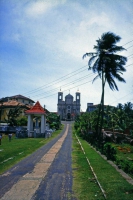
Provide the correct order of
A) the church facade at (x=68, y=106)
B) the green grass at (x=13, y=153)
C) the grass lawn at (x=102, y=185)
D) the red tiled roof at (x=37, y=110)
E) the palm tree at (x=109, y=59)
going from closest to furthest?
1. the grass lawn at (x=102, y=185)
2. the green grass at (x=13, y=153)
3. the palm tree at (x=109, y=59)
4. the red tiled roof at (x=37, y=110)
5. the church facade at (x=68, y=106)

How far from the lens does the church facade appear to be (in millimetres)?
112750

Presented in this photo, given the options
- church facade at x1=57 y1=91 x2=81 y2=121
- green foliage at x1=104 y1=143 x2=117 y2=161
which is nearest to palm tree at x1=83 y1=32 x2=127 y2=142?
green foliage at x1=104 y1=143 x2=117 y2=161

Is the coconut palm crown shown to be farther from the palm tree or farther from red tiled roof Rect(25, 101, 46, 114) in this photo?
red tiled roof Rect(25, 101, 46, 114)

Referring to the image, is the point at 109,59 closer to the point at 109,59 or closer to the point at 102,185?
the point at 109,59

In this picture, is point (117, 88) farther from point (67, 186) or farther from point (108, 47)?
point (67, 186)

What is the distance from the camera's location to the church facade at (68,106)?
113m

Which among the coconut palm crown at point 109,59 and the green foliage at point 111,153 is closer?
the green foliage at point 111,153

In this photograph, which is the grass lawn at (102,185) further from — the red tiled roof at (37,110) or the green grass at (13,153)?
the red tiled roof at (37,110)

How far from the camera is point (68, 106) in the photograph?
113062 millimetres

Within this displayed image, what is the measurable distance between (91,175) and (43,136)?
→ 81.4 feet

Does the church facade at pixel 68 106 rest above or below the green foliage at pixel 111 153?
above

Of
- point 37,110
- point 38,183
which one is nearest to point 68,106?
point 37,110

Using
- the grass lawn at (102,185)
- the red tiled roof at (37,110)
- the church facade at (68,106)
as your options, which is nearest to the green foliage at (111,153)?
the grass lawn at (102,185)

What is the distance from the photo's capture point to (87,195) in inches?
322
